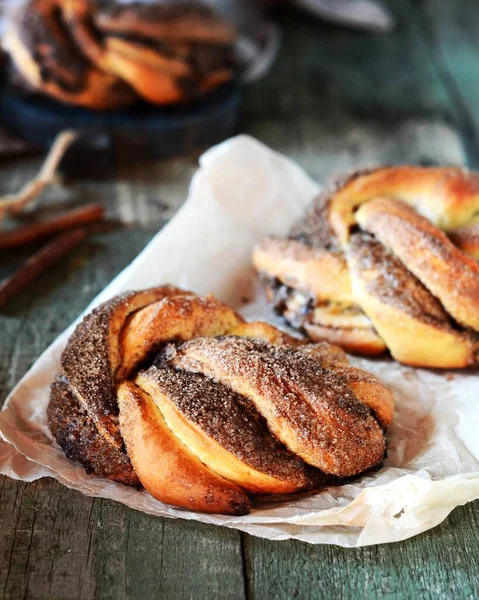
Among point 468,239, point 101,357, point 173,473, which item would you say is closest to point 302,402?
point 173,473

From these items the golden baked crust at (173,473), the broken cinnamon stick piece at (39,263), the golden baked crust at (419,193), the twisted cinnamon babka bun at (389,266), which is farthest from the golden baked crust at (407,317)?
the broken cinnamon stick piece at (39,263)

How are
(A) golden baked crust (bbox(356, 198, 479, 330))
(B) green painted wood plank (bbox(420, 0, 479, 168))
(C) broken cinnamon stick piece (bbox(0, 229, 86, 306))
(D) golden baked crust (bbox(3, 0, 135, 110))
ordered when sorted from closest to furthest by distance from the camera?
(A) golden baked crust (bbox(356, 198, 479, 330))
(C) broken cinnamon stick piece (bbox(0, 229, 86, 306))
(D) golden baked crust (bbox(3, 0, 135, 110))
(B) green painted wood plank (bbox(420, 0, 479, 168))

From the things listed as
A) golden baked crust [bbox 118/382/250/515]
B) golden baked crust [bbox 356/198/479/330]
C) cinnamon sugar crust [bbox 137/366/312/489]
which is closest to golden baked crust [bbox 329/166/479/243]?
golden baked crust [bbox 356/198/479/330]

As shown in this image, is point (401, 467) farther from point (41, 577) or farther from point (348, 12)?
point (348, 12)

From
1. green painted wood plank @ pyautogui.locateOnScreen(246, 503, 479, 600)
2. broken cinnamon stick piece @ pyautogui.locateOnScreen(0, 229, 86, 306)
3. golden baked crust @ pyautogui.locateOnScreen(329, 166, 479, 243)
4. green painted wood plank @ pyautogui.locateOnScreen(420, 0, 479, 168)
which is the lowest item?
broken cinnamon stick piece @ pyautogui.locateOnScreen(0, 229, 86, 306)

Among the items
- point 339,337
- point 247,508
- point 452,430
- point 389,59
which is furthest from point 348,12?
point 247,508

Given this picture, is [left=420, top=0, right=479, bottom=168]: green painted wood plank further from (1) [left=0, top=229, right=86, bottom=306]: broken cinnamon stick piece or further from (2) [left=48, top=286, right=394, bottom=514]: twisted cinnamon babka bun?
(2) [left=48, top=286, right=394, bottom=514]: twisted cinnamon babka bun
